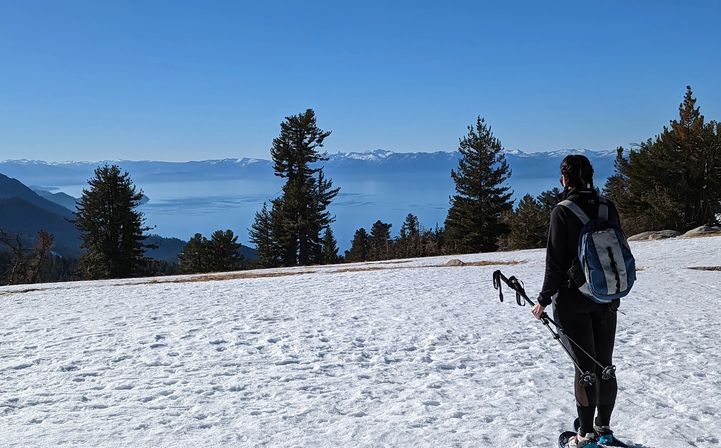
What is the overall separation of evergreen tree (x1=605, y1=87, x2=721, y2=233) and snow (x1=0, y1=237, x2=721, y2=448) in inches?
1201

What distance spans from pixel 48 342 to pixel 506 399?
8.41 meters

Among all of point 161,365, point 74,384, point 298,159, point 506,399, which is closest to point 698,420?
point 506,399

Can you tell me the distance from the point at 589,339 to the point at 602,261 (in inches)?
30.2

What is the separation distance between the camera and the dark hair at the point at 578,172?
4.58m

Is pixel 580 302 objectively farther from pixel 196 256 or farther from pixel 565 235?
pixel 196 256

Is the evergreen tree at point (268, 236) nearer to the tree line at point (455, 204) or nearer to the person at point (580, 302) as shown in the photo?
the tree line at point (455, 204)

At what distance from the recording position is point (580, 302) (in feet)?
15.0

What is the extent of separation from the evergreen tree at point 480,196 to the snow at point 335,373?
3411cm

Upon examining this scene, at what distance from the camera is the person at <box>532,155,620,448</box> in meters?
4.53

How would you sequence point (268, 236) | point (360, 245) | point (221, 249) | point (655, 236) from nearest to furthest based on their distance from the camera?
1. point (655, 236)
2. point (268, 236)
3. point (221, 249)
4. point (360, 245)

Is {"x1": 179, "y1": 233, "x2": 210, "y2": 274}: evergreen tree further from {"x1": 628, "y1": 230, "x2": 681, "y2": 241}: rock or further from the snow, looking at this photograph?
the snow

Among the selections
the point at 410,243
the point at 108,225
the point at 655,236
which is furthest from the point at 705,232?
the point at 410,243

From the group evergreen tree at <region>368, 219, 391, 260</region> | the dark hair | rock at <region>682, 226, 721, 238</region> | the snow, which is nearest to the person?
the dark hair

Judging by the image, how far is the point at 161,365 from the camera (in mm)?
8297
